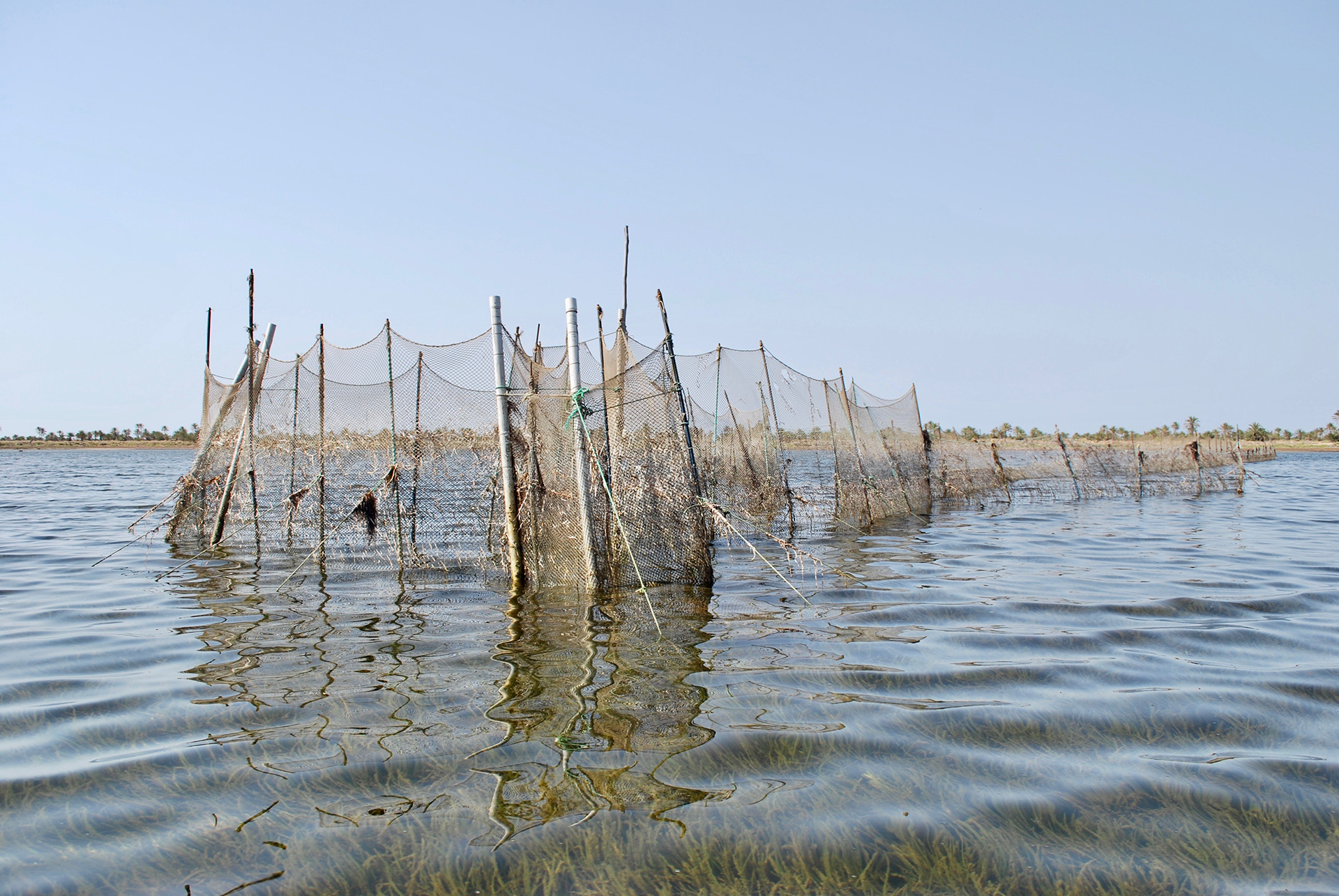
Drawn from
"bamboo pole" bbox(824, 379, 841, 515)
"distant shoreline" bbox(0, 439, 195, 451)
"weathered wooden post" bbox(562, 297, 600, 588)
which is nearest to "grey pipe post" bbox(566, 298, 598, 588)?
"weathered wooden post" bbox(562, 297, 600, 588)

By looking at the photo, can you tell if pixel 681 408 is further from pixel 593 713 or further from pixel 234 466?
pixel 234 466

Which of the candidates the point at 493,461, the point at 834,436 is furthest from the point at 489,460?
the point at 834,436

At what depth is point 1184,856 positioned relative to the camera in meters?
3.03

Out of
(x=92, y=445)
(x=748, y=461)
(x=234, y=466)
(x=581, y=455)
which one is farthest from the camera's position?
(x=92, y=445)

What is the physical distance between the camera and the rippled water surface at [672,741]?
117 inches

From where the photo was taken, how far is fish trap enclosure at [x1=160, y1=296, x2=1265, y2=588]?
760 cm

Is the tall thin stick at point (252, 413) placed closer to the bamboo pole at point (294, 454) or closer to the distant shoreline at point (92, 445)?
the bamboo pole at point (294, 454)

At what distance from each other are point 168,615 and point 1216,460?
37312 mm

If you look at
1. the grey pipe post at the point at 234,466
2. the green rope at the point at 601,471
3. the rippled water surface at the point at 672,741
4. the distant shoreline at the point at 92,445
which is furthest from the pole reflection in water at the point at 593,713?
the distant shoreline at the point at 92,445

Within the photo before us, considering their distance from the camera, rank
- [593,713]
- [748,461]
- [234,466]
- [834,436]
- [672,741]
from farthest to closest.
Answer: [748,461] < [834,436] < [234,466] < [593,713] < [672,741]

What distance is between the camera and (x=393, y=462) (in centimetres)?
902

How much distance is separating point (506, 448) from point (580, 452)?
33.2 inches

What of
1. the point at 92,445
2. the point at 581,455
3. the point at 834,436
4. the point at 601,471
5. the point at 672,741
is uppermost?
the point at 92,445

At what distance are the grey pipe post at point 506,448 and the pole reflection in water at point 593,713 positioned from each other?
0.91 m
